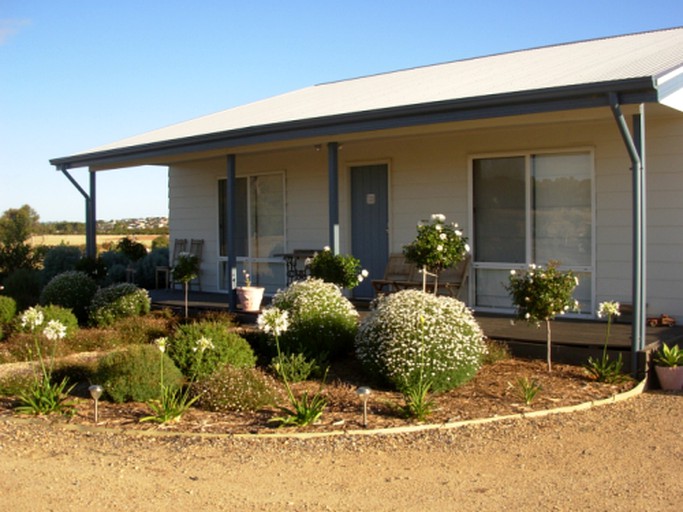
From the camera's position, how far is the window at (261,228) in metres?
13.6

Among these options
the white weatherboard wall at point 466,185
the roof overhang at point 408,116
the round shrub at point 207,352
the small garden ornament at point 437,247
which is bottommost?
the round shrub at point 207,352

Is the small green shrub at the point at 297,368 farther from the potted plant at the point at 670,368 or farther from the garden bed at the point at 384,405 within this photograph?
the potted plant at the point at 670,368

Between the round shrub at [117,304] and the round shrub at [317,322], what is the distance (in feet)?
11.0

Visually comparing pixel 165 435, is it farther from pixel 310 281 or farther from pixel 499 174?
pixel 499 174

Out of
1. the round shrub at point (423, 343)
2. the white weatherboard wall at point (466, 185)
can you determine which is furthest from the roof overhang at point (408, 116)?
the round shrub at point (423, 343)

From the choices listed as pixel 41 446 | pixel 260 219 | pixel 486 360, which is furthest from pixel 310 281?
pixel 260 219

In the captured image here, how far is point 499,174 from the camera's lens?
10703 millimetres

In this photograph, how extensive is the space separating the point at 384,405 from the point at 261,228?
7477 mm

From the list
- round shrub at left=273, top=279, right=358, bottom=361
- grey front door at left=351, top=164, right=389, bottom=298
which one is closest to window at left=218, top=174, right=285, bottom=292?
grey front door at left=351, top=164, right=389, bottom=298

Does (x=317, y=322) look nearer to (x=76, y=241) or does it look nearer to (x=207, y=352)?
(x=207, y=352)

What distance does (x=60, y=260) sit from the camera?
17594mm

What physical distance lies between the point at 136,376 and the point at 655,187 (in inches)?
242

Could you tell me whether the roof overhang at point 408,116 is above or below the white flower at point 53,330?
above

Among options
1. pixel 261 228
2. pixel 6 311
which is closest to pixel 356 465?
pixel 6 311
